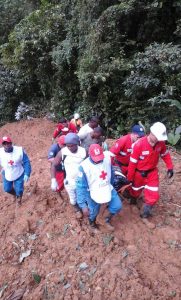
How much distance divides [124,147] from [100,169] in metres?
1.02

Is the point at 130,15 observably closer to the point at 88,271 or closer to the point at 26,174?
the point at 26,174

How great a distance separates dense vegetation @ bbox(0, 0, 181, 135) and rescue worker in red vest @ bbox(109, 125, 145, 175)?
2.90 metres

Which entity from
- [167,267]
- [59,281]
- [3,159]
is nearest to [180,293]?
→ [167,267]

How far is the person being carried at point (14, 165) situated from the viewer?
18.6 feet

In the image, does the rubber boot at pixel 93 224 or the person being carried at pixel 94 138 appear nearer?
the rubber boot at pixel 93 224

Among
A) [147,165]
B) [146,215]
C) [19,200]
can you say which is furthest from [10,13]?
[146,215]

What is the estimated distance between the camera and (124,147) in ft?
17.8

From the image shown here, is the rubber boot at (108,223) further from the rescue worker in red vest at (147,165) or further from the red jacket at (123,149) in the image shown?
the red jacket at (123,149)

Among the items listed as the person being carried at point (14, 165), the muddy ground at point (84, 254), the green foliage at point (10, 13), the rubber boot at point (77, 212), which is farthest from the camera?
the green foliage at point (10, 13)

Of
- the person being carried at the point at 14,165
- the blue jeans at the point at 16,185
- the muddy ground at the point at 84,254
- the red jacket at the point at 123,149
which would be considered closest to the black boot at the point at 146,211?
the muddy ground at the point at 84,254

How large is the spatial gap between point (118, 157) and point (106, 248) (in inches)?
62.9

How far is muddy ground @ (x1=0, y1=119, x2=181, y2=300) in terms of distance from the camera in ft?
13.8

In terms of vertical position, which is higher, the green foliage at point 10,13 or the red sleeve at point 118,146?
the green foliage at point 10,13

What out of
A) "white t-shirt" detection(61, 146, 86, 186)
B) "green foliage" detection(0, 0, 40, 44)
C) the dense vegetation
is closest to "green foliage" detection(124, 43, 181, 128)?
the dense vegetation
